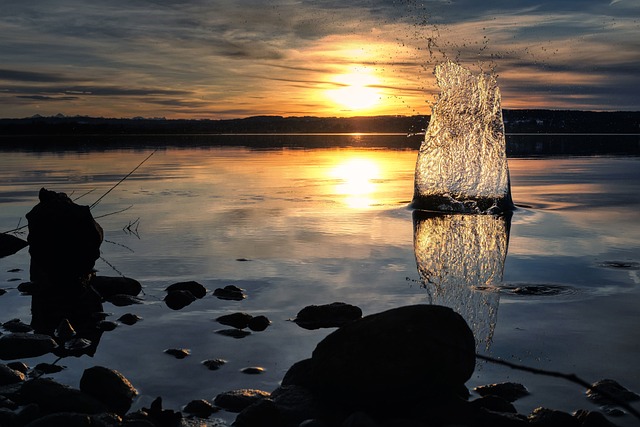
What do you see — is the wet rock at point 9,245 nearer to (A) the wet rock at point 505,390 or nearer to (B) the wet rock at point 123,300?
(B) the wet rock at point 123,300

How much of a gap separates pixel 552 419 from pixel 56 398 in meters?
3.68

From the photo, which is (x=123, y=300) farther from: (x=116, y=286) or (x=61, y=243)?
(x=61, y=243)

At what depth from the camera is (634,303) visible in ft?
27.6

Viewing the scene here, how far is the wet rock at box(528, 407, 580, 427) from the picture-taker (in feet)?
16.6

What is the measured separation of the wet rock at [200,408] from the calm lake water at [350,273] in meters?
0.10

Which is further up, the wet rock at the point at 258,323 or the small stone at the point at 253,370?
the wet rock at the point at 258,323

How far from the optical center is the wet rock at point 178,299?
8492mm

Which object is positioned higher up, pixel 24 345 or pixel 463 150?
pixel 463 150

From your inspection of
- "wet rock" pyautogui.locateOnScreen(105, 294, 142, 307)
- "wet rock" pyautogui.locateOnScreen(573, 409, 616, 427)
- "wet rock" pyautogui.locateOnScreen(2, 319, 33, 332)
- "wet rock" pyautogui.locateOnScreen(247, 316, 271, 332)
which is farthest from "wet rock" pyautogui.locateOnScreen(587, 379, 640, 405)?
"wet rock" pyautogui.locateOnScreen(2, 319, 33, 332)

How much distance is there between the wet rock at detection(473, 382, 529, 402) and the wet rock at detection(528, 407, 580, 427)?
0.49 metres

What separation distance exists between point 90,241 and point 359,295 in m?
4.07

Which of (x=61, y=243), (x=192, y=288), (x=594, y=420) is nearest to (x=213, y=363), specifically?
(x=192, y=288)

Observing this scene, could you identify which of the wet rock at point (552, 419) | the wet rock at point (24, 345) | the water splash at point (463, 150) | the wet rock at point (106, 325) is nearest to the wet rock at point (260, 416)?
the wet rock at point (552, 419)

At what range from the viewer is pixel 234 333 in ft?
24.1
